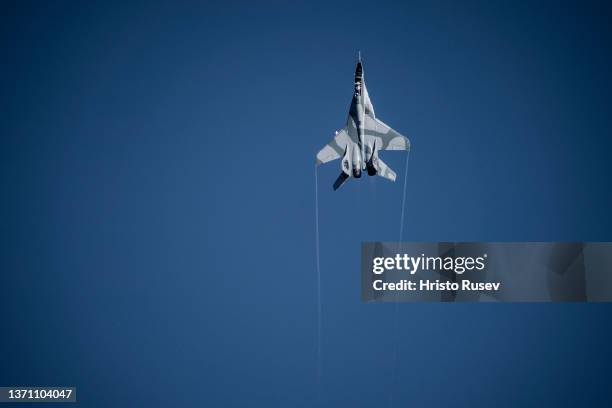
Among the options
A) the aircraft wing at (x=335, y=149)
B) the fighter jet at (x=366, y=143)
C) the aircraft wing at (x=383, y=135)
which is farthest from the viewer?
the aircraft wing at (x=335, y=149)

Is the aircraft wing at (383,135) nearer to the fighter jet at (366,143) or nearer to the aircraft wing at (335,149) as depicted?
the fighter jet at (366,143)

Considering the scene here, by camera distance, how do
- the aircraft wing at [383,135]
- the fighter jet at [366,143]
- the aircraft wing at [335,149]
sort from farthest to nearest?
1. the aircraft wing at [335,149]
2. the aircraft wing at [383,135]
3. the fighter jet at [366,143]

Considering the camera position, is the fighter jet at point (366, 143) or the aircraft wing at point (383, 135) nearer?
the fighter jet at point (366, 143)

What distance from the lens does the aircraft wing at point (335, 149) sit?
3123 cm

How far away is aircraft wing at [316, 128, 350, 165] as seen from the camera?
1230 inches

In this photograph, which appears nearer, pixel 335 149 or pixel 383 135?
pixel 383 135

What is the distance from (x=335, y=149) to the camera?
3184 cm

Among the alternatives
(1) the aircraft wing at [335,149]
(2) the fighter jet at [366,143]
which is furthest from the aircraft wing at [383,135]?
(1) the aircraft wing at [335,149]

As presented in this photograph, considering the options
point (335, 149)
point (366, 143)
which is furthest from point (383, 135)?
point (335, 149)

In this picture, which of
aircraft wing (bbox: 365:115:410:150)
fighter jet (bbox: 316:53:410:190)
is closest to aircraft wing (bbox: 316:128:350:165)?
fighter jet (bbox: 316:53:410:190)

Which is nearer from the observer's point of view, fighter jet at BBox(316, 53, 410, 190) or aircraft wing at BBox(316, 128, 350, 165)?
fighter jet at BBox(316, 53, 410, 190)

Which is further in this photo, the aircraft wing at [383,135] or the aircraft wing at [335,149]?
the aircraft wing at [335,149]

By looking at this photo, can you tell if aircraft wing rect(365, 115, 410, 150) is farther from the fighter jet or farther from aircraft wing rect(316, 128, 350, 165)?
aircraft wing rect(316, 128, 350, 165)

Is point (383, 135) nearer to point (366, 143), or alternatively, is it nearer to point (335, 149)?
point (366, 143)
